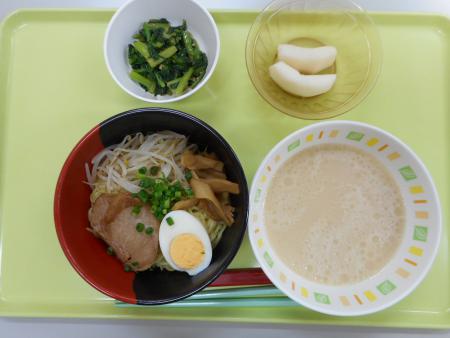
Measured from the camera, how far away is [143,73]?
53.1 inches

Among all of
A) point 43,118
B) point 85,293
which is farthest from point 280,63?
point 85,293

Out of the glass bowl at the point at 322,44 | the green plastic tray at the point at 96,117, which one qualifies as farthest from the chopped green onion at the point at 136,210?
the glass bowl at the point at 322,44

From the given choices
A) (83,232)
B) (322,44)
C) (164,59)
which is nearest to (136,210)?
(83,232)

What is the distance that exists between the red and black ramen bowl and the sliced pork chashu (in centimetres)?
5

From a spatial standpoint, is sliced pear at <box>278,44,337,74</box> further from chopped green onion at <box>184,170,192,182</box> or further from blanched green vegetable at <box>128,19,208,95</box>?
chopped green onion at <box>184,170,192,182</box>

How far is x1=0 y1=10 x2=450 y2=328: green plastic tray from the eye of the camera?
129 cm

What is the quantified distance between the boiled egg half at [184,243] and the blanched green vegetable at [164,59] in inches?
16.8

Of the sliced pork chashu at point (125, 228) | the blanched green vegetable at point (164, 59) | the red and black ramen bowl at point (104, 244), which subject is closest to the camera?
the red and black ramen bowl at point (104, 244)

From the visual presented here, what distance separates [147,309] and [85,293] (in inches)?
8.2

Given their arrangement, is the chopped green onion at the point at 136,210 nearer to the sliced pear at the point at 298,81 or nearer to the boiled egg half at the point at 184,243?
the boiled egg half at the point at 184,243

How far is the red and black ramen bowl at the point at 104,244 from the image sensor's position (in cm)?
111

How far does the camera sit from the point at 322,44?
53.7 inches

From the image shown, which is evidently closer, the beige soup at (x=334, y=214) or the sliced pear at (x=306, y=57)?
the beige soup at (x=334, y=214)

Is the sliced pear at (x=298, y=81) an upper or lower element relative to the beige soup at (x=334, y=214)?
upper
